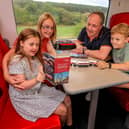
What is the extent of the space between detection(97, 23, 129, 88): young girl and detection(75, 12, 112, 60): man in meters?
0.13

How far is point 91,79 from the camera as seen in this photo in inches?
46.9

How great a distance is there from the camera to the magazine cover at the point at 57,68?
996 mm

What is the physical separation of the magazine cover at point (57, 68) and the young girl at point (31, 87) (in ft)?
0.46

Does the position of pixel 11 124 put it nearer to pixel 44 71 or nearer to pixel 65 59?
pixel 44 71

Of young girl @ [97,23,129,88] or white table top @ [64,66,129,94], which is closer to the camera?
white table top @ [64,66,129,94]

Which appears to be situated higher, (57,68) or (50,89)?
(57,68)

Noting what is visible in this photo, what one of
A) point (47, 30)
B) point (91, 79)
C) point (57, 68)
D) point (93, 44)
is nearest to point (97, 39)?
point (93, 44)

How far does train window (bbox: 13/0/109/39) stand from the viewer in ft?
7.01

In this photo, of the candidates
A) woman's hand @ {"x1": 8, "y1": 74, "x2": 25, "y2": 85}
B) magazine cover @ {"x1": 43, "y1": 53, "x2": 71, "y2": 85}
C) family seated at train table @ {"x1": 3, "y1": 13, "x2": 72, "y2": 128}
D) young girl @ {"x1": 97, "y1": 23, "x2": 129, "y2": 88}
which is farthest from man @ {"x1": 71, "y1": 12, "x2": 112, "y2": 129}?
woman's hand @ {"x1": 8, "y1": 74, "x2": 25, "y2": 85}

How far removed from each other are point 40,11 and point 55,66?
1.46 m

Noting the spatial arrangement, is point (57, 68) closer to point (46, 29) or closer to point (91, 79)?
point (91, 79)

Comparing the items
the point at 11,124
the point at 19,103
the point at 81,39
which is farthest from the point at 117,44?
the point at 11,124

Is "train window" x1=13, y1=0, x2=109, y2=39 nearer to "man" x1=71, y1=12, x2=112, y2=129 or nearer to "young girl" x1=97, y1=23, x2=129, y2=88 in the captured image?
"man" x1=71, y1=12, x2=112, y2=129

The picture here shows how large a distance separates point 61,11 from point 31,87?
1483mm
